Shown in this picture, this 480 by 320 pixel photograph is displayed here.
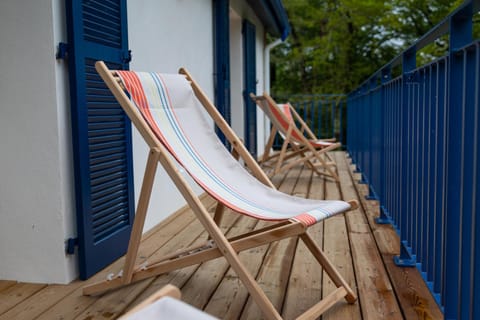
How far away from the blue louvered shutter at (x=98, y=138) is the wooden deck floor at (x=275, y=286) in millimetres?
159

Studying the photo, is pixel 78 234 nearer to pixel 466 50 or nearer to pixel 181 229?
pixel 181 229

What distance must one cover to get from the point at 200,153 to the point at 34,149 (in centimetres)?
71

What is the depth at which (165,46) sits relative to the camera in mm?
3725

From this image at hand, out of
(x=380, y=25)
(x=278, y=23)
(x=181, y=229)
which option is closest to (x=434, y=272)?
(x=181, y=229)

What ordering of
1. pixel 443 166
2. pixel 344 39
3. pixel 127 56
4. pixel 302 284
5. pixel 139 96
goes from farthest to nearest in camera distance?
pixel 344 39, pixel 127 56, pixel 302 284, pixel 139 96, pixel 443 166

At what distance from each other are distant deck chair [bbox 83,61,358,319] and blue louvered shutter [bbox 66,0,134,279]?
225mm

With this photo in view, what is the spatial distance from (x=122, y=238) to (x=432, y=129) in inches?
64.1

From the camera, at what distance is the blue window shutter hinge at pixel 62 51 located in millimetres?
2281

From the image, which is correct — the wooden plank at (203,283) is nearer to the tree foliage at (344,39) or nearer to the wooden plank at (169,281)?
the wooden plank at (169,281)

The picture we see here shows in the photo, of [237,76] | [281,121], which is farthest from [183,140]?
[237,76]

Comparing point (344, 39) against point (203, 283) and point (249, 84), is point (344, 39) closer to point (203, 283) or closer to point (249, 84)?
point (249, 84)

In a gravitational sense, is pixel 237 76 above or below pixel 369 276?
above

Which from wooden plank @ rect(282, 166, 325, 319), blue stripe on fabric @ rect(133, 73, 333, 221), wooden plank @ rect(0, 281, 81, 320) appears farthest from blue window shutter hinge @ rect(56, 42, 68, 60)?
wooden plank @ rect(282, 166, 325, 319)

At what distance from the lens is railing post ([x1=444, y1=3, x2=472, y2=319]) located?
61.9 inches
